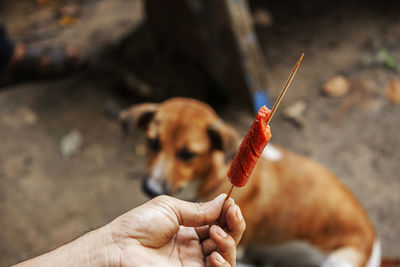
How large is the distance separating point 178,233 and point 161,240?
10cm

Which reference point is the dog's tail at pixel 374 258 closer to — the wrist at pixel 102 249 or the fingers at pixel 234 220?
the fingers at pixel 234 220

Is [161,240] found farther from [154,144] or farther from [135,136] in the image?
[135,136]

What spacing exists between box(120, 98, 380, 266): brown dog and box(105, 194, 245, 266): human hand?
1.07 metres

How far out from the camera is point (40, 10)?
5586 millimetres

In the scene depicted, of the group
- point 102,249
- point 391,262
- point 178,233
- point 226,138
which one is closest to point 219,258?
point 178,233

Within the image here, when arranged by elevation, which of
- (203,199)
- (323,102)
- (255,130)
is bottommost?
(323,102)

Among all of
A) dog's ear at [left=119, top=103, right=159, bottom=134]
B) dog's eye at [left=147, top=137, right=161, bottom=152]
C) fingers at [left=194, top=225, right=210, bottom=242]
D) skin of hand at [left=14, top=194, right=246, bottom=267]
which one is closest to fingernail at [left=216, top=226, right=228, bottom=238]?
skin of hand at [left=14, top=194, right=246, bottom=267]

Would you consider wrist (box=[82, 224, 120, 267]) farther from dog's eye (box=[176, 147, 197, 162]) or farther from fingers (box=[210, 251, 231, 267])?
dog's eye (box=[176, 147, 197, 162])

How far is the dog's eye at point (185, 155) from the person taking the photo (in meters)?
2.64

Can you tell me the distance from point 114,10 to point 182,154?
11.6 feet

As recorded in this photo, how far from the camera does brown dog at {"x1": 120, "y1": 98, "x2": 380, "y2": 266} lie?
2.66m

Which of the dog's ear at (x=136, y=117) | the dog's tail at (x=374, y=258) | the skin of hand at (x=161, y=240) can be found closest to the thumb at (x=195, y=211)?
the skin of hand at (x=161, y=240)

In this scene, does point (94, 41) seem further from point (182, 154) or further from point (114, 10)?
point (182, 154)

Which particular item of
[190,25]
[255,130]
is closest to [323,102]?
[190,25]
